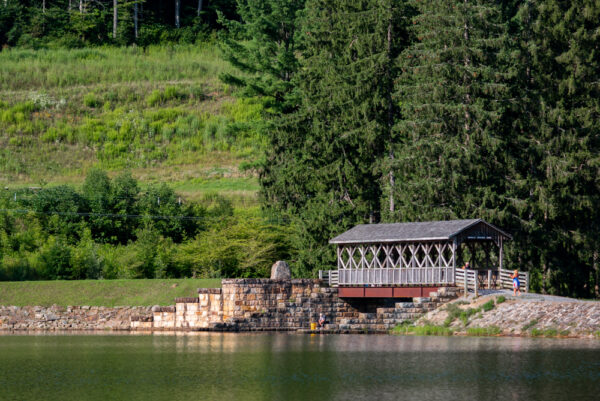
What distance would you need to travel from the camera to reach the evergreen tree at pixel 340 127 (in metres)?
53.1

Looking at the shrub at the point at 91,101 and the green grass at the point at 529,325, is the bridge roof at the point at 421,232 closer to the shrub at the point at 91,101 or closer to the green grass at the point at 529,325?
the green grass at the point at 529,325

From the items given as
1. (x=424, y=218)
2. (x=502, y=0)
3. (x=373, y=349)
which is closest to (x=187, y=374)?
(x=373, y=349)

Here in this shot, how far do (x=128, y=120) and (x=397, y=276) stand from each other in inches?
1823

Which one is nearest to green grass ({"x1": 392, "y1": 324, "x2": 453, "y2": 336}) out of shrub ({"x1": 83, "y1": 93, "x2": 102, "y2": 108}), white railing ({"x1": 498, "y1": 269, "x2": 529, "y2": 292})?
white railing ({"x1": 498, "y1": 269, "x2": 529, "y2": 292})

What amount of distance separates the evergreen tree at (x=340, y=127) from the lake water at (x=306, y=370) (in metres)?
16.4

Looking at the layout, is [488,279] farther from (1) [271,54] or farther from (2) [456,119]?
(1) [271,54]

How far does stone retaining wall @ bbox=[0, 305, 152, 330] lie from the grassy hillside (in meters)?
18.6

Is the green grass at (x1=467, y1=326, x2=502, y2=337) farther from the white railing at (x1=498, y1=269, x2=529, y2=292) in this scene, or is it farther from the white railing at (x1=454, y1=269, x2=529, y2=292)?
the white railing at (x1=498, y1=269, x2=529, y2=292)

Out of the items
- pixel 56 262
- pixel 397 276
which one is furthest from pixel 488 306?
pixel 56 262

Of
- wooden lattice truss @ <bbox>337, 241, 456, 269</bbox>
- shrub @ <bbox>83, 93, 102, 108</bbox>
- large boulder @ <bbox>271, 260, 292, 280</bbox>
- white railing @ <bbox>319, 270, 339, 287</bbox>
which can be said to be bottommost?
white railing @ <bbox>319, 270, 339, 287</bbox>

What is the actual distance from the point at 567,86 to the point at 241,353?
2655 centimetres

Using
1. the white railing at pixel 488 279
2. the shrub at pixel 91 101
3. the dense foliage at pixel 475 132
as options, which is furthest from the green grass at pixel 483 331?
the shrub at pixel 91 101

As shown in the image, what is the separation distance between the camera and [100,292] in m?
48.4

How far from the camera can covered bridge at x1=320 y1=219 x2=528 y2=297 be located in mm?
43062
